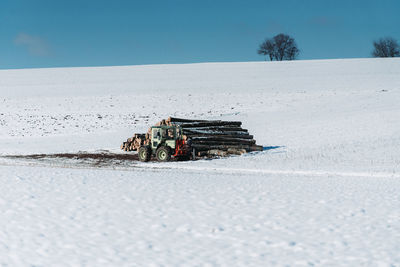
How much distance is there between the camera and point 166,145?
68.4 feet

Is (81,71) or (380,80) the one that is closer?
(380,80)

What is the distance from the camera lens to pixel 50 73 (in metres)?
61.4

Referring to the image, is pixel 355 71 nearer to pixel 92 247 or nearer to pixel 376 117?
pixel 376 117

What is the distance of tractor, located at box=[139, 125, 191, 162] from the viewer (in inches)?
803

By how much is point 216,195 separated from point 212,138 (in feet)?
40.5

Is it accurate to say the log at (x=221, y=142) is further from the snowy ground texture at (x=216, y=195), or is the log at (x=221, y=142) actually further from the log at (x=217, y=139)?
the snowy ground texture at (x=216, y=195)

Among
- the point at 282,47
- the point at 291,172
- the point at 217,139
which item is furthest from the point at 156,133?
the point at 282,47

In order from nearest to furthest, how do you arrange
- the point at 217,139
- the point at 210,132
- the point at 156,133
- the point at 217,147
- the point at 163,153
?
the point at 163,153, the point at 156,133, the point at 217,147, the point at 217,139, the point at 210,132

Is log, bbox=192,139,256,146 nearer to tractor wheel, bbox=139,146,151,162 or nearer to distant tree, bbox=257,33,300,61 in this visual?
tractor wheel, bbox=139,146,151,162

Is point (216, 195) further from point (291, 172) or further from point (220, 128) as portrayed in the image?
point (220, 128)

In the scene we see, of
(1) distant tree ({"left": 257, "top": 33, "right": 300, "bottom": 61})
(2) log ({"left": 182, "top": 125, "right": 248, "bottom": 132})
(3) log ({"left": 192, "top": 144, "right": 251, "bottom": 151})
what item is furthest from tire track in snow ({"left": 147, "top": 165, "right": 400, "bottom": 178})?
(1) distant tree ({"left": 257, "top": 33, "right": 300, "bottom": 61})

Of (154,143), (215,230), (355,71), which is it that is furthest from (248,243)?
(355,71)

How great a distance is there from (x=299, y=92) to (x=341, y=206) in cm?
3585

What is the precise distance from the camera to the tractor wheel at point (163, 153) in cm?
2033
